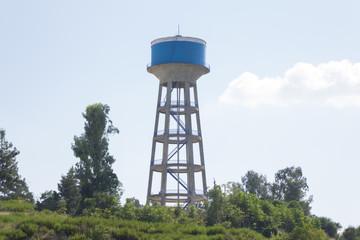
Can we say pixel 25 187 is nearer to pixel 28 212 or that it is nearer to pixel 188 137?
pixel 188 137

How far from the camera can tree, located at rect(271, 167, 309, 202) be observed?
106m

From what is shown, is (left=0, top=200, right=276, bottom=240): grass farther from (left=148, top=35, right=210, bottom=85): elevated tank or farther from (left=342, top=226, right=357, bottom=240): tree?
(left=342, top=226, right=357, bottom=240): tree

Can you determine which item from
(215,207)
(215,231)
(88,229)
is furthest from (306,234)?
(88,229)

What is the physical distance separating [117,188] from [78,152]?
6119 mm

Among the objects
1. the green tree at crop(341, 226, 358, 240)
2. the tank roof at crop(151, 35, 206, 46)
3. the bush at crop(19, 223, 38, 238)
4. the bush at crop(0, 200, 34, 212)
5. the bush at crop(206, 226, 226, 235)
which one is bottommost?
the bush at crop(19, 223, 38, 238)

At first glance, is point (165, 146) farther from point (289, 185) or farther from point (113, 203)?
point (289, 185)

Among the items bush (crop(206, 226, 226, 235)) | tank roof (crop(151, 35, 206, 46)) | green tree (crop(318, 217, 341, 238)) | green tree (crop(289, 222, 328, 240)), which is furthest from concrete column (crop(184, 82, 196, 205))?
green tree (crop(318, 217, 341, 238))

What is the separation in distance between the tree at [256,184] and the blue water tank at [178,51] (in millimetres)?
43997

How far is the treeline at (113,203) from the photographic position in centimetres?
5053

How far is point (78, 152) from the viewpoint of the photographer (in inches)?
2648

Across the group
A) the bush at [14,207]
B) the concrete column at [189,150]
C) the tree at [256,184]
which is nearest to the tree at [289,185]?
the tree at [256,184]

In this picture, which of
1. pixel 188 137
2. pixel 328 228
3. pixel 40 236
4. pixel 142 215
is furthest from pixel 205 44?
pixel 328 228

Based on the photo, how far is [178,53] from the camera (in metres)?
67.1

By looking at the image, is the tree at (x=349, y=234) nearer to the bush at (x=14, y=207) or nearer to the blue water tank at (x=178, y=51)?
the blue water tank at (x=178, y=51)
